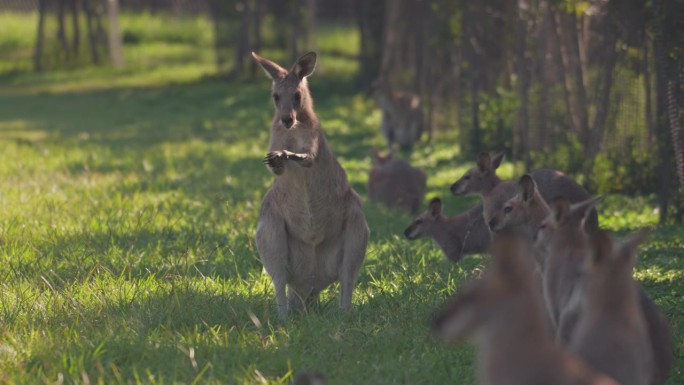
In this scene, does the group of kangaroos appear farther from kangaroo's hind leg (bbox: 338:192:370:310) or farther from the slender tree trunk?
the slender tree trunk

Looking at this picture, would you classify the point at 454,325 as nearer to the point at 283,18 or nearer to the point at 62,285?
the point at 62,285

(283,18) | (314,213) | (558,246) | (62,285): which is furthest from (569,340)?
(283,18)

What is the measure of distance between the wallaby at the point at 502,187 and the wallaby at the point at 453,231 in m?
0.19

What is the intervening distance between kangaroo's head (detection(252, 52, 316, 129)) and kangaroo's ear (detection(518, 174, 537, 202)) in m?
1.17

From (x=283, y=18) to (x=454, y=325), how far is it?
19.9 metres

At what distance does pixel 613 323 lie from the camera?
10.8ft

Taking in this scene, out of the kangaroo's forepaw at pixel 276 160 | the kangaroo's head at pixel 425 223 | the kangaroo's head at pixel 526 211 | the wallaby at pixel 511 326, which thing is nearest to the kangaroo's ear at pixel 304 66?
the kangaroo's forepaw at pixel 276 160

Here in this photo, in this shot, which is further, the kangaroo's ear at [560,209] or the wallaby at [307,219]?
the wallaby at [307,219]

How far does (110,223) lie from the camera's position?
746cm

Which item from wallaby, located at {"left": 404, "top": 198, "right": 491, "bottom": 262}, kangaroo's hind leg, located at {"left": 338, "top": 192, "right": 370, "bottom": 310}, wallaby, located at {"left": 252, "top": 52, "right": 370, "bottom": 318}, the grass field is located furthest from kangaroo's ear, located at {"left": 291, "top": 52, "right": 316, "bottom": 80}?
wallaby, located at {"left": 404, "top": 198, "right": 491, "bottom": 262}

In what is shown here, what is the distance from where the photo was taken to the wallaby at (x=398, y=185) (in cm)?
947

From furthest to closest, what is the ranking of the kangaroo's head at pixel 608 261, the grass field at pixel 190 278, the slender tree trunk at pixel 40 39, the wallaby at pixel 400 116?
1. the slender tree trunk at pixel 40 39
2. the wallaby at pixel 400 116
3. the grass field at pixel 190 278
4. the kangaroo's head at pixel 608 261

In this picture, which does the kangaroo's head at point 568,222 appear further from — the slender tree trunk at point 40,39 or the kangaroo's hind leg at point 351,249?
the slender tree trunk at point 40,39

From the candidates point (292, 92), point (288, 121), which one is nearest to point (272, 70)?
point (292, 92)
